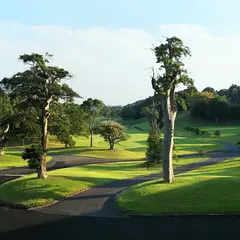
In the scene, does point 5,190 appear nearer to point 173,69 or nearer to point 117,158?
point 173,69

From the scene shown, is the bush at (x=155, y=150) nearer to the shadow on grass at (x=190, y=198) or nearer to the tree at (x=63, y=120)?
the tree at (x=63, y=120)

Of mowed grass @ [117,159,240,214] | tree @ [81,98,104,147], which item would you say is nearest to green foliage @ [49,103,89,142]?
mowed grass @ [117,159,240,214]

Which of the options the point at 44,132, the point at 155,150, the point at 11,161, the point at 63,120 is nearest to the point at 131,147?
the point at 11,161

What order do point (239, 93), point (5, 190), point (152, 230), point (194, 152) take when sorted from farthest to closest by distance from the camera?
point (239, 93) < point (194, 152) < point (5, 190) < point (152, 230)

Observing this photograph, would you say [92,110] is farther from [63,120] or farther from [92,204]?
[92,204]

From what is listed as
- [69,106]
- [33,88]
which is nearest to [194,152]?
[69,106]

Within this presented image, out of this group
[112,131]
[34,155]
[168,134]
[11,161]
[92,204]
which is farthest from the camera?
[112,131]

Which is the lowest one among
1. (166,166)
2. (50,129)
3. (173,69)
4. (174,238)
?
(174,238)

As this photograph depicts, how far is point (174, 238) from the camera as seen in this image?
18438 millimetres

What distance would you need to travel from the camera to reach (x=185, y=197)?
79.7 ft

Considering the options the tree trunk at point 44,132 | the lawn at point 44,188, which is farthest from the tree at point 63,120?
the lawn at point 44,188

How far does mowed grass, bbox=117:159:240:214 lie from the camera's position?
22828 millimetres

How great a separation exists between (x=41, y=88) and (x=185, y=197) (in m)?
16.1

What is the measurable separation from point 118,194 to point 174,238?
9.39 metres
